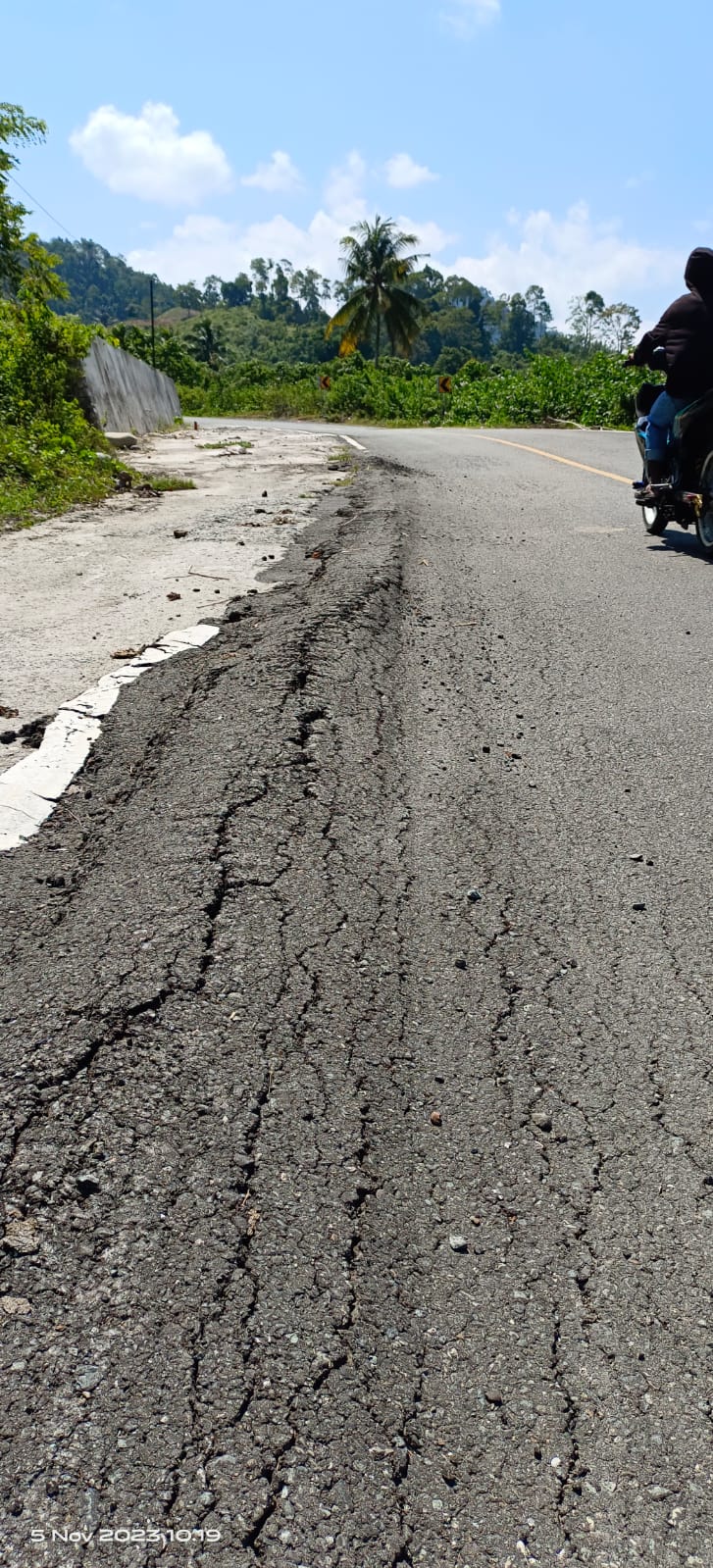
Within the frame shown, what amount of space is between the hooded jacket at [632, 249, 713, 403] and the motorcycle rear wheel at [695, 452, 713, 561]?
532 millimetres

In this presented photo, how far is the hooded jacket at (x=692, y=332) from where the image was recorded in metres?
6.98

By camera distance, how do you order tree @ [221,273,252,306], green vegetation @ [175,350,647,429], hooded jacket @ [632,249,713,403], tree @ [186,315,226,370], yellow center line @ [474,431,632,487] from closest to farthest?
hooded jacket @ [632,249,713,403] < yellow center line @ [474,431,632,487] < green vegetation @ [175,350,647,429] < tree @ [186,315,226,370] < tree @ [221,273,252,306]

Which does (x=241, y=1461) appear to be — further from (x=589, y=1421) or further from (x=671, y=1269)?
(x=671, y=1269)

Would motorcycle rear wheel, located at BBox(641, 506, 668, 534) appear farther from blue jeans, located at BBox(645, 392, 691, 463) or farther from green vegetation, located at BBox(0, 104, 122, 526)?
green vegetation, located at BBox(0, 104, 122, 526)

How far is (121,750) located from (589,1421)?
9.31 feet

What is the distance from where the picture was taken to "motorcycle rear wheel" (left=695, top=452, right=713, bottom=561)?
7.22 meters

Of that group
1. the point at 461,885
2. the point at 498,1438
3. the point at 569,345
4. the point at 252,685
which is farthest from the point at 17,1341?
the point at 569,345

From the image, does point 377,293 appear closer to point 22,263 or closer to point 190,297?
point 22,263

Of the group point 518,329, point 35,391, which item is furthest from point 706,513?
point 518,329

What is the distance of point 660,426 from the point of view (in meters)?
7.59

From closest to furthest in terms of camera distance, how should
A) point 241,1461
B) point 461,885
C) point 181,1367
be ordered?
point 241,1461
point 181,1367
point 461,885

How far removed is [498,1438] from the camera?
5.00 ft

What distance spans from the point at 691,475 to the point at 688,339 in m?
0.93

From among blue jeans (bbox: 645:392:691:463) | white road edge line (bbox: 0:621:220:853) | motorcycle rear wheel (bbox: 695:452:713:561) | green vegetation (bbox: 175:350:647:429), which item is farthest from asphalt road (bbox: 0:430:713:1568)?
green vegetation (bbox: 175:350:647:429)
